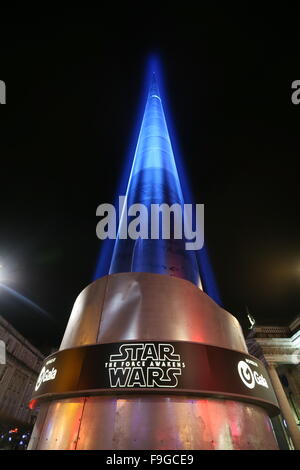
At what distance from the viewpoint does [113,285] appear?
6.41 m

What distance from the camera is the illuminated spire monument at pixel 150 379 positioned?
4.21 meters

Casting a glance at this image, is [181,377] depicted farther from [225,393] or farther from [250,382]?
[250,382]

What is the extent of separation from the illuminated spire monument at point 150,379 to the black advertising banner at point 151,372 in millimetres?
18

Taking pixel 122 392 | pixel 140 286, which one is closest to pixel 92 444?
pixel 122 392

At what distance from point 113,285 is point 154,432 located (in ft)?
11.0

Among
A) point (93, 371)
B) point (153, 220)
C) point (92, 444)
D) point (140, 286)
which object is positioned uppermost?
point (153, 220)

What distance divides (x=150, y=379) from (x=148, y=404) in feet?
1.54

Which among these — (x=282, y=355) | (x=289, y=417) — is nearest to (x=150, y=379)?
(x=289, y=417)

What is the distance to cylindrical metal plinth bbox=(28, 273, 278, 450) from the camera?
4.14 m

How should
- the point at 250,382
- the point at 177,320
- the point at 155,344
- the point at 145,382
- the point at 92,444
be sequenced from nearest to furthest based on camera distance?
the point at 92,444 < the point at 145,382 < the point at 155,344 < the point at 250,382 < the point at 177,320

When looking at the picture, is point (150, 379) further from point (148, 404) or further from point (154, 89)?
point (154, 89)

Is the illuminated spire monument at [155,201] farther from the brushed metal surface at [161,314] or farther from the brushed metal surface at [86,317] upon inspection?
the brushed metal surface at [86,317]

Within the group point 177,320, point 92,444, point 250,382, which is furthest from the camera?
point 177,320

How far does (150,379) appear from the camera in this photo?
4.37 metres
